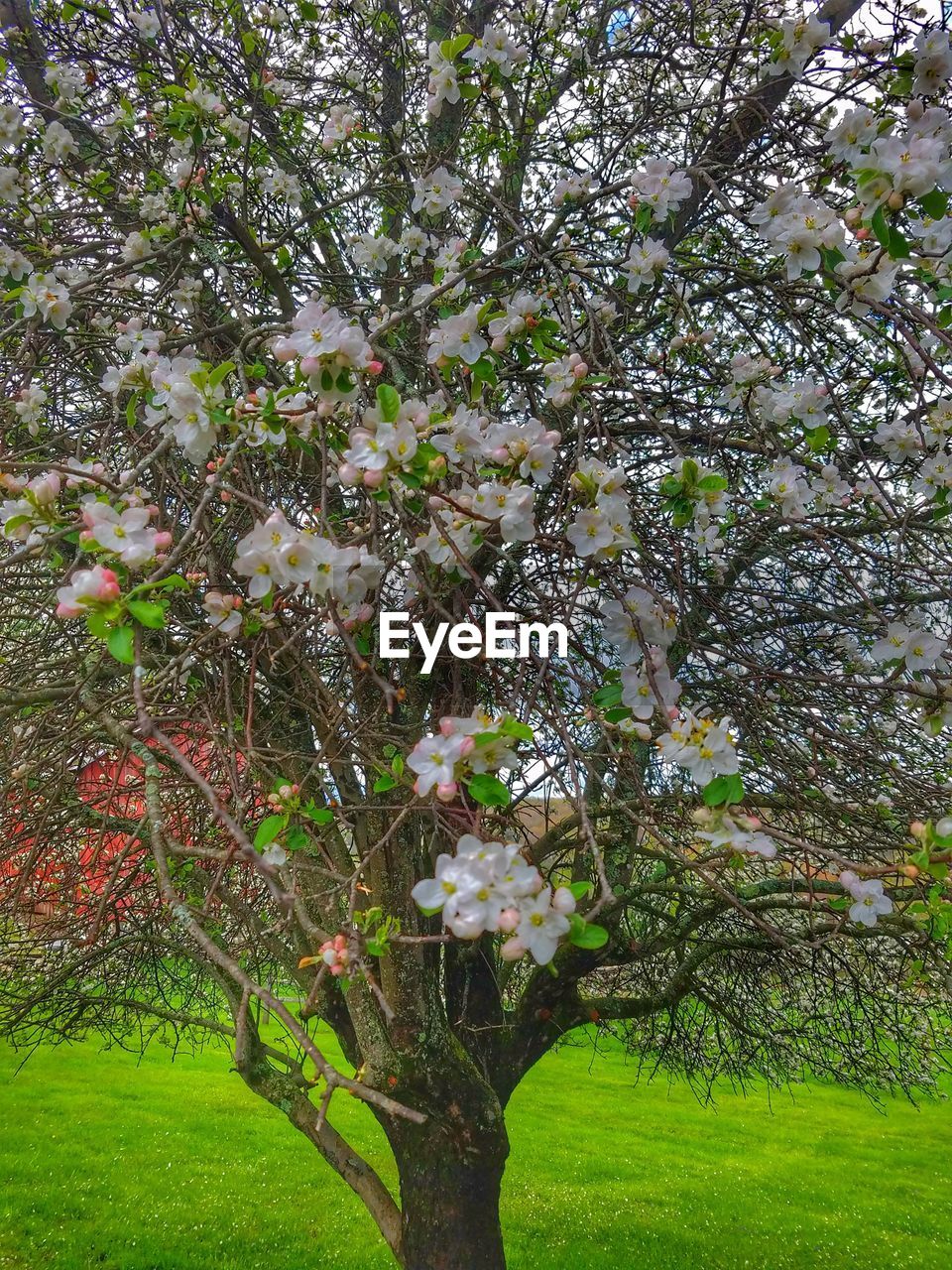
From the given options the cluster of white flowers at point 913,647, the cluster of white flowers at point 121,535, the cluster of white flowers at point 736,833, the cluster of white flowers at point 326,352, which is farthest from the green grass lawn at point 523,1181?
the cluster of white flowers at point 326,352

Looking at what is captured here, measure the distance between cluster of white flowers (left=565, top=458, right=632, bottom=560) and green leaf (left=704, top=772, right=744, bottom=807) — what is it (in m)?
0.52

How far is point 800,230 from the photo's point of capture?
1729 millimetres

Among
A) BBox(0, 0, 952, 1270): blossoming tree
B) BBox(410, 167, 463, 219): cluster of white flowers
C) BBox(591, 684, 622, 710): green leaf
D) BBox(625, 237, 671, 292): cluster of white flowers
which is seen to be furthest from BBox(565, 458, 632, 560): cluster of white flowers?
BBox(410, 167, 463, 219): cluster of white flowers

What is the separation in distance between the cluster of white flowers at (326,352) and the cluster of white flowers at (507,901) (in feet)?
2.78

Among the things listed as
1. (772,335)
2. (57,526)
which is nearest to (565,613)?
(57,526)

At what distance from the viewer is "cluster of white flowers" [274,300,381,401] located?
1.43 metres

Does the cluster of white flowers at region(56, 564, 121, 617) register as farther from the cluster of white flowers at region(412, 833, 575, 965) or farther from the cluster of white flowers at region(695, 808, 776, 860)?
the cluster of white flowers at region(695, 808, 776, 860)

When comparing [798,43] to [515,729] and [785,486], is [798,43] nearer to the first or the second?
[785,486]

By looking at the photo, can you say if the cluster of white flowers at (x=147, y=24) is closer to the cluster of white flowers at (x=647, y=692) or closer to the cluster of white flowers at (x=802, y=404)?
the cluster of white flowers at (x=802, y=404)

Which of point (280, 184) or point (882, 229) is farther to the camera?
point (280, 184)

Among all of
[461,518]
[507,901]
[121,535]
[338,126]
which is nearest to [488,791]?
[507,901]

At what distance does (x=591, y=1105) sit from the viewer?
11039 mm

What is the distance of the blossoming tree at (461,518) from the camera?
59.5 inches

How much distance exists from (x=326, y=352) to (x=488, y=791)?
833mm
